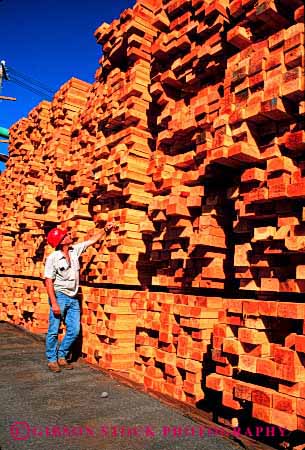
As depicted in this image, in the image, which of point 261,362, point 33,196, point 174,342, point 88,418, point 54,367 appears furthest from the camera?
point 33,196

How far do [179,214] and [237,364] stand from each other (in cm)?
141

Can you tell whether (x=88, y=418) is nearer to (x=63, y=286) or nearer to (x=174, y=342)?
(x=174, y=342)

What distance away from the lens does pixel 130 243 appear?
4578 millimetres

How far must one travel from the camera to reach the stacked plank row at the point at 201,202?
277 cm

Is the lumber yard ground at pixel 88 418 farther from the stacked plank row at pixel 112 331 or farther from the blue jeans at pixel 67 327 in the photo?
the blue jeans at pixel 67 327

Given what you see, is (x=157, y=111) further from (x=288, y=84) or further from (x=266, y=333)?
(x=266, y=333)

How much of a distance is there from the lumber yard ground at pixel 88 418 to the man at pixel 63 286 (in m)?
0.54

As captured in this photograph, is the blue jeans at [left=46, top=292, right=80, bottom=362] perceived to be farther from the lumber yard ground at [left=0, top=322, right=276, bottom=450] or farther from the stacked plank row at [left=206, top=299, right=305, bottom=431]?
the stacked plank row at [left=206, top=299, right=305, bottom=431]

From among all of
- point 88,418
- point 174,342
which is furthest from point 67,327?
point 88,418

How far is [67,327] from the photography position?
491 centimetres

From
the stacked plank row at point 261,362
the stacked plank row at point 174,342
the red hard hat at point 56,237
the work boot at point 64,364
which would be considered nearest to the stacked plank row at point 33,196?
the red hard hat at point 56,237

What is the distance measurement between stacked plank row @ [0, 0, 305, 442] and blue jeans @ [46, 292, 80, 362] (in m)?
0.16

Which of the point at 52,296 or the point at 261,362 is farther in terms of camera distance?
the point at 52,296

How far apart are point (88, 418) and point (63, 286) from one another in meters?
2.32
